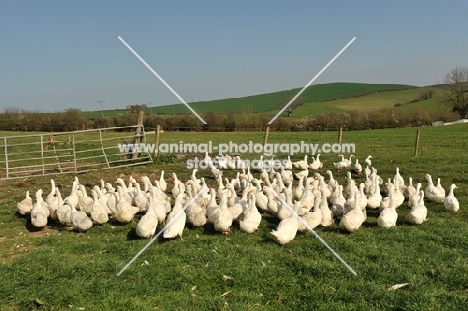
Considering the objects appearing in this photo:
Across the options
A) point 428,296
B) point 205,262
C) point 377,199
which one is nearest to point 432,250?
point 428,296

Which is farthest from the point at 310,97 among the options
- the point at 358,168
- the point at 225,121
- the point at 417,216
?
the point at 417,216

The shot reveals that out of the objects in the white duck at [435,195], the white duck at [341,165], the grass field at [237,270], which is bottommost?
the grass field at [237,270]

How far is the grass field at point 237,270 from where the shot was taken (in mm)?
5121

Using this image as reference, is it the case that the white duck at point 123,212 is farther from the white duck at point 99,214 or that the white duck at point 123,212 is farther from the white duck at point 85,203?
the white duck at point 85,203

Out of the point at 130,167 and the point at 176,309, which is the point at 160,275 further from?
the point at 130,167

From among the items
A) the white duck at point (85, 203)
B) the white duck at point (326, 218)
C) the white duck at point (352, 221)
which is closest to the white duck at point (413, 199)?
the white duck at point (352, 221)

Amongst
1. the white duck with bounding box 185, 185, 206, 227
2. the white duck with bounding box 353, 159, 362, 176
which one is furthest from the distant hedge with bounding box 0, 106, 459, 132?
the white duck with bounding box 185, 185, 206, 227

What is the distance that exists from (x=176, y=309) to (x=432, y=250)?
4495 millimetres

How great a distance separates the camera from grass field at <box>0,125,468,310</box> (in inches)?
202

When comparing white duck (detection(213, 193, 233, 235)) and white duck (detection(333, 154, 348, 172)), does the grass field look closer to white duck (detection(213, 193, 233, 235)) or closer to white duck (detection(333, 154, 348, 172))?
white duck (detection(213, 193, 233, 235))

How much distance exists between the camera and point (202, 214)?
8.12 m

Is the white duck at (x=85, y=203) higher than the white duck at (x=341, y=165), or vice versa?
the white duck at (x=341, y=165)

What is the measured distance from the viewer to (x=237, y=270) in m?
5.91

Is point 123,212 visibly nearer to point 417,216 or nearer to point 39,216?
point 39,216
